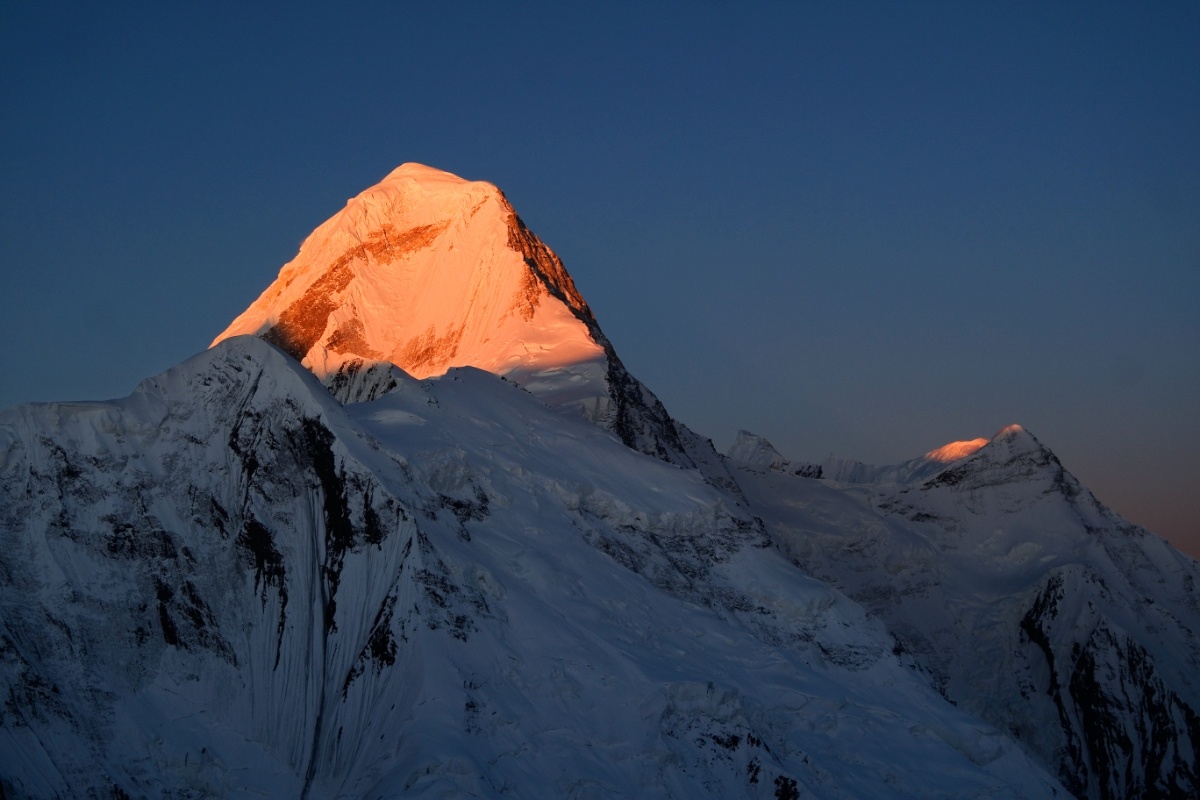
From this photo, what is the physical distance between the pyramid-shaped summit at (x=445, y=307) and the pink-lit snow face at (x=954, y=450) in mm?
35044

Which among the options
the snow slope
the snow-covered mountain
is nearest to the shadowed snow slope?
the snow-covered mountain

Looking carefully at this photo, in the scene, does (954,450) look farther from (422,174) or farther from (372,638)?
(372,638)

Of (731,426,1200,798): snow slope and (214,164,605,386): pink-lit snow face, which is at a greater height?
(214,164,605,386): pink-lit snow face

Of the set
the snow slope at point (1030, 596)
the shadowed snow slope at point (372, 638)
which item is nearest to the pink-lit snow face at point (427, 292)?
the snow slope at point (1030, 596)

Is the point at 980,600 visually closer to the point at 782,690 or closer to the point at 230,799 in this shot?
the point at 782,690

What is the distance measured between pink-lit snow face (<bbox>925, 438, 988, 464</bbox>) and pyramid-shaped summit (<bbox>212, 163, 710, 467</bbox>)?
35.0m

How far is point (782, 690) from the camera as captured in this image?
5750 centimetres

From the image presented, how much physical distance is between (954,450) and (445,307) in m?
54.5

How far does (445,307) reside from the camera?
9869cm

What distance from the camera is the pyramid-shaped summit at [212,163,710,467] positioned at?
8599cm

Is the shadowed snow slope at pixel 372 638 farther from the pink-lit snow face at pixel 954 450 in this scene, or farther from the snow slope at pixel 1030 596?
the pink-lit snow face at pixel 954 450

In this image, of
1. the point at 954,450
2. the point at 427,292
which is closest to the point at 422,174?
the point at 427,292

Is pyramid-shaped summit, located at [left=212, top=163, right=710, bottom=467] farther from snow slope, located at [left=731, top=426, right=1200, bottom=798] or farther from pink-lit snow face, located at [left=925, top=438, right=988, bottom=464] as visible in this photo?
pink-lit snow face, located at [left=925, top=438, right=988, bottom=464]

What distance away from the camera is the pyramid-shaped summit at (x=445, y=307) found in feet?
282
